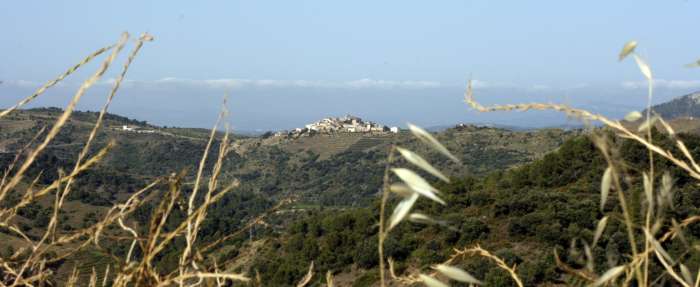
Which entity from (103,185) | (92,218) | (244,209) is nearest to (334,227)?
(92,218)

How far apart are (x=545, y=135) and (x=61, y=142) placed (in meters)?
63.6

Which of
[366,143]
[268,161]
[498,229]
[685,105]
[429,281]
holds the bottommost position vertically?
[268,161]

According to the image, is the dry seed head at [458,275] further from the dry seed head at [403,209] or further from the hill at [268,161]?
the hill at [268,161]

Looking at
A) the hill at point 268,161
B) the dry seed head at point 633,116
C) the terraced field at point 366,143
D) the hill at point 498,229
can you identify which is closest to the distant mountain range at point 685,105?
the hill at point 268,161

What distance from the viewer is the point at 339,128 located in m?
104

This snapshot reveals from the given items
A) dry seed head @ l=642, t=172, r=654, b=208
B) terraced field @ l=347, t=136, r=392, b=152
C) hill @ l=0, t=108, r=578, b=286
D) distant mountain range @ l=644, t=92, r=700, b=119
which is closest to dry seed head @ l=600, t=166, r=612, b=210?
dry seed head @ l=642, t=172, r=654, b=208

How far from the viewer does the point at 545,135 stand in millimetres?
74500

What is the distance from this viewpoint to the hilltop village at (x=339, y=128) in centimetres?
10006

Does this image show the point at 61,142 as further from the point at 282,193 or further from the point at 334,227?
the point at 334,227

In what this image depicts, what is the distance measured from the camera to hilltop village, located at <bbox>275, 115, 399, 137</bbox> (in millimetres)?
100062

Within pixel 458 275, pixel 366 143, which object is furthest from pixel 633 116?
pixel 366 143

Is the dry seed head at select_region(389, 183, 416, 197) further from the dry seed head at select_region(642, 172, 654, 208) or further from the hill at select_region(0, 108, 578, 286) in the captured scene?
the hill at select_region(0, 108, 578, 286)

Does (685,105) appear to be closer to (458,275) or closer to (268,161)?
(268,161)

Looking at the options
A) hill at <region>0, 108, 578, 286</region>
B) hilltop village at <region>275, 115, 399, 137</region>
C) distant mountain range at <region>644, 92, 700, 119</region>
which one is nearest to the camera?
hill at <region>0, 108, 578, 286</region>
